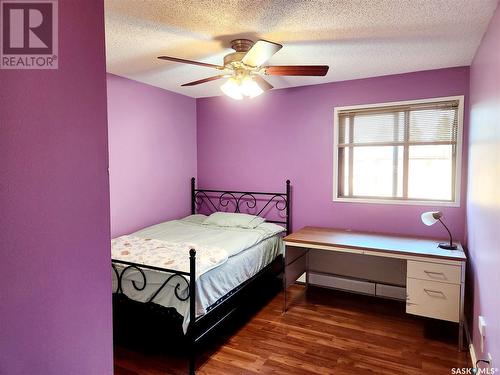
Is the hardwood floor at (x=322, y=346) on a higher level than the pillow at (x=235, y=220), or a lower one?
lower

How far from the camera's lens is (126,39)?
2408mm

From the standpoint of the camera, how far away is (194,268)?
2.14 metres

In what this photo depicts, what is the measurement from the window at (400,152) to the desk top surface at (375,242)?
16.8 inches

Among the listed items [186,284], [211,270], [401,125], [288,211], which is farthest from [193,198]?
[401,125]

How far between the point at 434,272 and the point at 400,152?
1.35 meters

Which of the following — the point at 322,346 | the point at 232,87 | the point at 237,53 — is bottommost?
the point at 322,346

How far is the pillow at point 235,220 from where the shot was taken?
375 centimetres

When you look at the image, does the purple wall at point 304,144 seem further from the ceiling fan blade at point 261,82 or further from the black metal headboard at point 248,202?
the ceiling fan blade at point 261,82

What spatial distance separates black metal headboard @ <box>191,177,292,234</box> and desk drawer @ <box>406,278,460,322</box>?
1.61 metres

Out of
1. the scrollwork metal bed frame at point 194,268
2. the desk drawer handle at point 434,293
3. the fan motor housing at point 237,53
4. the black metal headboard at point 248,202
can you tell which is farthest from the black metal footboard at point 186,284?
the black metal headboard at point 248,202

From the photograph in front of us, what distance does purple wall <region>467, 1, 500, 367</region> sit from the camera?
5.70 feet

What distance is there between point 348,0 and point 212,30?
0.92 meters

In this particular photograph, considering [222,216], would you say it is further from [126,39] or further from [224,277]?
[126,39]

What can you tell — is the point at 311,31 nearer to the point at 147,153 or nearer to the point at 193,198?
the point at 147,153
